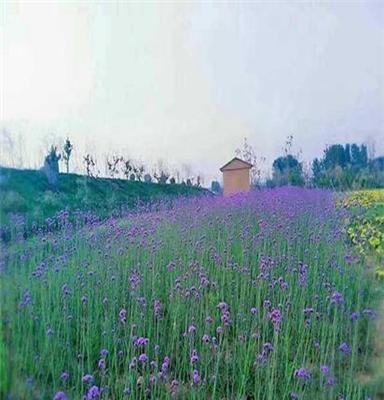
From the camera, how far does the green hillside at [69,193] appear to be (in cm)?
143

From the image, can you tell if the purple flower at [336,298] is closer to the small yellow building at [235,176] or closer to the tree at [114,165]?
the small yellow building at [235,176]

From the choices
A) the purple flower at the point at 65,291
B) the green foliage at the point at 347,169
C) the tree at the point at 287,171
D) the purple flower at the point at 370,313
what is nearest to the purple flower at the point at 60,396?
the purple flower at the point at 65,291

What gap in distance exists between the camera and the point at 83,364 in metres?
1.41

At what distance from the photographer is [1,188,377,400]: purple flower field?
136 cm

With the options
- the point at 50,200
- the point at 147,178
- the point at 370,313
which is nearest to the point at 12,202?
the point at 50,200

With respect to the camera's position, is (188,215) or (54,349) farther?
(188,215)

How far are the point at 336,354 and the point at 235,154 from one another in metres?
0.87

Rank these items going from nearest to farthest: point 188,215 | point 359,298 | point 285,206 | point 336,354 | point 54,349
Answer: point 54,349 → point 336,354 → point 359,298 → point 188,215 → point 285,206

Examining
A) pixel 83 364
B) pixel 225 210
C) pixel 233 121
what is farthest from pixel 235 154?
pixel 83 364

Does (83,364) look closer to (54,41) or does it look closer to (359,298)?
(54,41)

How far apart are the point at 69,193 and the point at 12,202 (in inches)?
13.8

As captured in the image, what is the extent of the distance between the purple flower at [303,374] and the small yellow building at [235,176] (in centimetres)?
87

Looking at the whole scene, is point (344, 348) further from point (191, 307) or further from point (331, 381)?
point (191, 307)

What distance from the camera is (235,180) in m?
2.08
